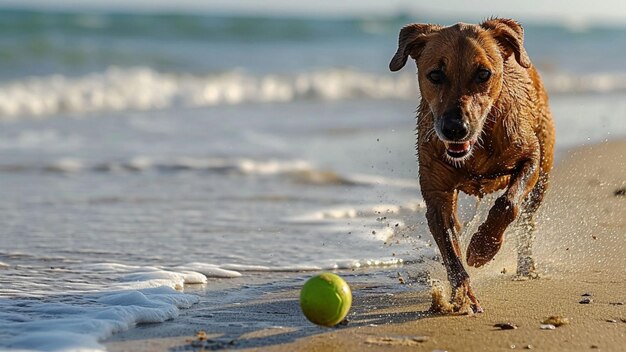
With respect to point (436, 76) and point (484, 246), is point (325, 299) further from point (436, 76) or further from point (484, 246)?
point (436, 76)

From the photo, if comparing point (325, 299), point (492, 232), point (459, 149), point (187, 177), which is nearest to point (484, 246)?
point (492, 232)

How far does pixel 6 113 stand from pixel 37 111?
22.4 inches

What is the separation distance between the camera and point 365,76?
2244cm

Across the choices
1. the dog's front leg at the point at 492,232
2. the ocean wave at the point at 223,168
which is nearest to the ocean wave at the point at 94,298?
the dog's front leg at the point at 492,232

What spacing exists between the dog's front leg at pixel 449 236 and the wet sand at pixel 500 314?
0.58ft

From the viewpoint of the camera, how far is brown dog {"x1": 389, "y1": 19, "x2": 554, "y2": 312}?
5184 mm

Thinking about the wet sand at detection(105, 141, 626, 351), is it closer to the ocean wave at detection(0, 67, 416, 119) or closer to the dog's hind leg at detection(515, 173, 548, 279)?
the dog's hind leg at detection(515, 173, 548, 279)

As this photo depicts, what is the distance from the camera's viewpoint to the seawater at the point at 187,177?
5.73 meters

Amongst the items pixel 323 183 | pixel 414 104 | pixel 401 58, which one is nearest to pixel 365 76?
pixel 414 104

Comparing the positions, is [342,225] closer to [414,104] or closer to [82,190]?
[82,190]

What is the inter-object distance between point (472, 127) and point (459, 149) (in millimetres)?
152

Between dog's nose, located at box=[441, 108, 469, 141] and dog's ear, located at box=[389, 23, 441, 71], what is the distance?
0.64 metres

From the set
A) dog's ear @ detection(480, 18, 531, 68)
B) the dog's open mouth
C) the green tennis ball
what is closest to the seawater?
the green tennis ball

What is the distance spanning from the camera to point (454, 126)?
5.02 meters
